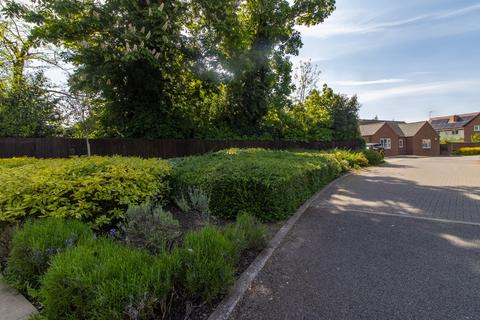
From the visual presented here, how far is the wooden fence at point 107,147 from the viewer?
848 cm

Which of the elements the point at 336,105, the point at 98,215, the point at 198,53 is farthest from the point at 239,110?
the point at 98,215

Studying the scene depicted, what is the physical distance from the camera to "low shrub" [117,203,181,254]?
310cm

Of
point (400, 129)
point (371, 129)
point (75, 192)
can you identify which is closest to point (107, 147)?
point (75, 192)

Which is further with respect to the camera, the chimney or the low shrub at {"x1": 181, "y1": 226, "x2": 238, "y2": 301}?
the chimney

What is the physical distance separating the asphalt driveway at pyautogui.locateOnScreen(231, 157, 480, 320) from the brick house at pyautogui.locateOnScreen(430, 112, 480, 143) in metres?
57.7

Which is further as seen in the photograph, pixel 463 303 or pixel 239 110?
pixel 239 110

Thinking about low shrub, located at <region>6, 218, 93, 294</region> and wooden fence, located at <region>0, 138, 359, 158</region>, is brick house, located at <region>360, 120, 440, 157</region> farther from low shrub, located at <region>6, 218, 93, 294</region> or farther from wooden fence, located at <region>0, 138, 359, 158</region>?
low shrub, located at <region>6, 218, 93, 294</region>

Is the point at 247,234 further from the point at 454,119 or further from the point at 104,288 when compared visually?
Answer: the point at 454,119

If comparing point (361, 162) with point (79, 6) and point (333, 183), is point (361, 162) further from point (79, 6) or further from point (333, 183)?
point (79, 6)

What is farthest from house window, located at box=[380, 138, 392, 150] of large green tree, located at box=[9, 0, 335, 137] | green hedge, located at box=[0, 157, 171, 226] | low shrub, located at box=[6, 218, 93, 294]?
low shrub, located at box=[6, 218, 93, 294]

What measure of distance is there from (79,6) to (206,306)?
389 inches

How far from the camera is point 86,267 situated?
2121 millimetres

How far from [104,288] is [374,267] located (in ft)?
10.3

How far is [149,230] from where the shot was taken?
314 cm
